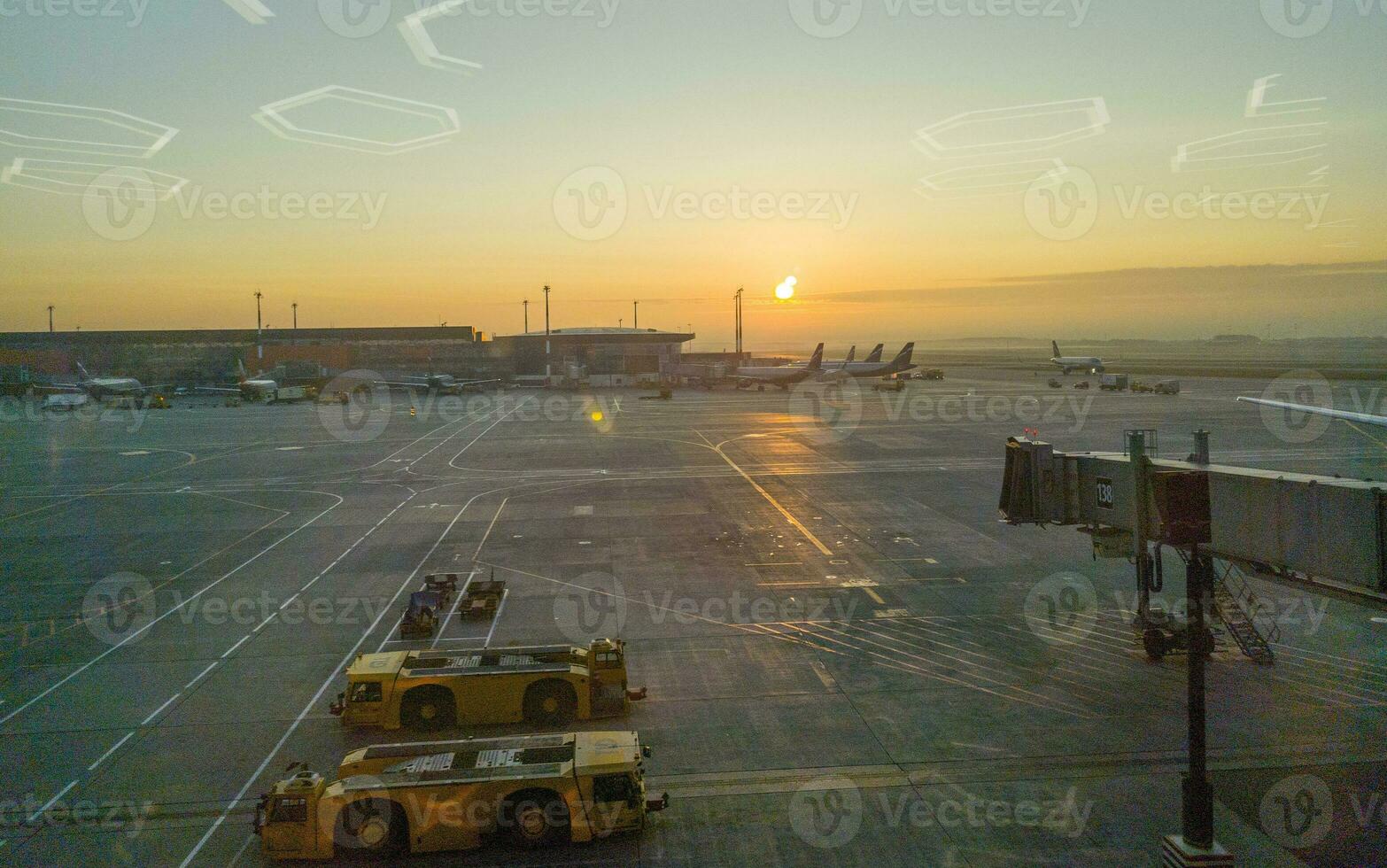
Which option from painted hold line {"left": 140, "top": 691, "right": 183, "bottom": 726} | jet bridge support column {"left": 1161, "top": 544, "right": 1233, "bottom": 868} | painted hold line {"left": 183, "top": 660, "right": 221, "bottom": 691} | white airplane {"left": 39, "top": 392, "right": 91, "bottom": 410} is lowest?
painted hold line {"left": 140, "top": 691, "right": 183, "bottom": 726}

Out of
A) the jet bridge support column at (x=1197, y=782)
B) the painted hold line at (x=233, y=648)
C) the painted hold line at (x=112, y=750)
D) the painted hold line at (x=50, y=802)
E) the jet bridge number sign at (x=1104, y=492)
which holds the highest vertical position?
the jet bridge number sign at (x=1104, y=492)

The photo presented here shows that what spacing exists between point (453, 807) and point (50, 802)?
7.87m

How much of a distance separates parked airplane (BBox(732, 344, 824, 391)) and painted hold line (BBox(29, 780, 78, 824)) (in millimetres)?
106033

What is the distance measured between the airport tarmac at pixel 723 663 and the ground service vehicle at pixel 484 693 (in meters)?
0.56

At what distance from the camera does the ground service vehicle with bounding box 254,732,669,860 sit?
14203 millimetres

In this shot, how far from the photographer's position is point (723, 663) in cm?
2278

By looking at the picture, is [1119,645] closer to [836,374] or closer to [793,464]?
[793,464]

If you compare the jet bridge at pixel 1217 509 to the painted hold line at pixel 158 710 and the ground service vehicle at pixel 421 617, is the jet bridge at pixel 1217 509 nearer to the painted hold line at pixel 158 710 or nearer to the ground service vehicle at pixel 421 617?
the ground service vehicle at pixel 421 617

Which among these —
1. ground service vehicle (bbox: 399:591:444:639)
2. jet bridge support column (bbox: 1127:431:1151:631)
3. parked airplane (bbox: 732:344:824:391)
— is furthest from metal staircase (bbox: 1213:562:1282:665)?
parked airplane (bbox: 732:344:824:391)

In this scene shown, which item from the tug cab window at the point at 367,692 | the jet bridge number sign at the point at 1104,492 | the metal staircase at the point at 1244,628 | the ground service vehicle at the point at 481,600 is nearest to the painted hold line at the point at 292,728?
the tug cab window at the point at 367,692

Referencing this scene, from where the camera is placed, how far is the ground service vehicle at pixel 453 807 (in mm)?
14203

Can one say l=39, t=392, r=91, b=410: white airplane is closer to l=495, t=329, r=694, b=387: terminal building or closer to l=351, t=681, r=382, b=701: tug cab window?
l=495, t=329, r=694, b=387: terminal building

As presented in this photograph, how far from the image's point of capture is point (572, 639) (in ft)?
80.6

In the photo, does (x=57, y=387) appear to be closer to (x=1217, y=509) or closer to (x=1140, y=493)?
(x=1140, y=493)
